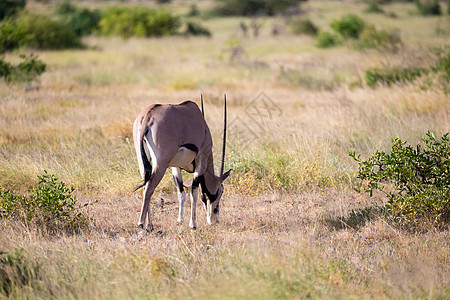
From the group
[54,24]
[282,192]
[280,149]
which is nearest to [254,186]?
[282,192]

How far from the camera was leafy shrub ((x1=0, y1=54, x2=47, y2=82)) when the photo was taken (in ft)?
43.8

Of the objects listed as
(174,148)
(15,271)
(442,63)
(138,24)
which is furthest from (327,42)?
(15,271)

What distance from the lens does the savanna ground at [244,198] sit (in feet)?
12.8

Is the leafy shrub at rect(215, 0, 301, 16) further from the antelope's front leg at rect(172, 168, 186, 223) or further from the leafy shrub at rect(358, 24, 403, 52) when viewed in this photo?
the antelope's front leg at rect(172, 168, 186, 223)

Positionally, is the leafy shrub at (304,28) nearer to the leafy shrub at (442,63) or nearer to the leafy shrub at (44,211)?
the leafy shrub at (442,63)

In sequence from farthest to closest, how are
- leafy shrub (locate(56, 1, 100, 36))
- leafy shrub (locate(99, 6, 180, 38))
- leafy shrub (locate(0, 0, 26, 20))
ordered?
leafy shrub (locate(56, 1, 100, 36)), leafy shrub (locate(99, 6, 180, 38)), leafy shrub (locate(0, 0, 26, 20))

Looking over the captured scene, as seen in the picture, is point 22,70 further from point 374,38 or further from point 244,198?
point 374,38

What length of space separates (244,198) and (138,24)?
25487 millimetres

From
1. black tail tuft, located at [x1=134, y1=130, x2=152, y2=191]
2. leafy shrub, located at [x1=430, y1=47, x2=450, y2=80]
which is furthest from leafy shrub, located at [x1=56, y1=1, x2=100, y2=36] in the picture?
black tail tuft, located at [x1=134, y1=130, x2=152, y2=191]

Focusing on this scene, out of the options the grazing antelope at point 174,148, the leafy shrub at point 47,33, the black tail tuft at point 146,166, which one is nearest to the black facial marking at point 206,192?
the grazing antelope at point 174,148

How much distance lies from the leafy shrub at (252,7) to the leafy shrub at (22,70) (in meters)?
35.1

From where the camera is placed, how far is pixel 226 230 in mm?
5496

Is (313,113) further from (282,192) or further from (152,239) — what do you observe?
(152,239)

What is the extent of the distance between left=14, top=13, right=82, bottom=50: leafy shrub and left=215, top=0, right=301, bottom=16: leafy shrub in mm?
26027
